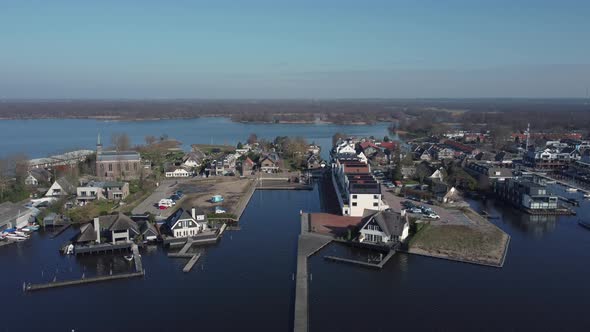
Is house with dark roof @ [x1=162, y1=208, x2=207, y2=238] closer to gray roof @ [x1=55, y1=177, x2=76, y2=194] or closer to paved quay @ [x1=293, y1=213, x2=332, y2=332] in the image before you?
paved quay @ [x1=293, y1=213, x2=332, y2=332]

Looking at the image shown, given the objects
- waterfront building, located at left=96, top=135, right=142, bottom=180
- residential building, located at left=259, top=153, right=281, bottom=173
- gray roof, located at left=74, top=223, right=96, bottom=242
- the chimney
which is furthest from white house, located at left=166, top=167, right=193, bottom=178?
the chimney

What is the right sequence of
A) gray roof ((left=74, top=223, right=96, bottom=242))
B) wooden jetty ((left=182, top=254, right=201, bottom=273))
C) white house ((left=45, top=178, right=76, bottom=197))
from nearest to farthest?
wooden jetty ((left=182, top=254, right=201, bottom=273)) < gray roof ((left=74, top=223, right=96, bottom=242)) < white house ((left=45, top=178, right=76, bottom=197))

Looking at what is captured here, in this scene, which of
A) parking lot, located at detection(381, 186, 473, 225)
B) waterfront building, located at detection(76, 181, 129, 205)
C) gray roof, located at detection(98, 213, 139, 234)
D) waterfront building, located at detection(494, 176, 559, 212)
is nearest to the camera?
gray roof, located at detection(98, 213, 139, 234)

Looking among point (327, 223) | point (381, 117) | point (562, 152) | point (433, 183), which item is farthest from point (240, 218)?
point (381, 117)

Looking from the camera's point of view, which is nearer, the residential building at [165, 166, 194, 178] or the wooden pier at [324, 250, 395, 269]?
the wooden pier at [324, 250, 395, 269]

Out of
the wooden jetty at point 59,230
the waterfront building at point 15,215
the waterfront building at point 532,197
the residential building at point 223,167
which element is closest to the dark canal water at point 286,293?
the wooden jetty at point 59,230

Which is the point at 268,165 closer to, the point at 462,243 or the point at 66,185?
the point at 66,185

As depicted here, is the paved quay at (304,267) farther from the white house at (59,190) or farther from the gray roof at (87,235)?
the white house at (59,190)
